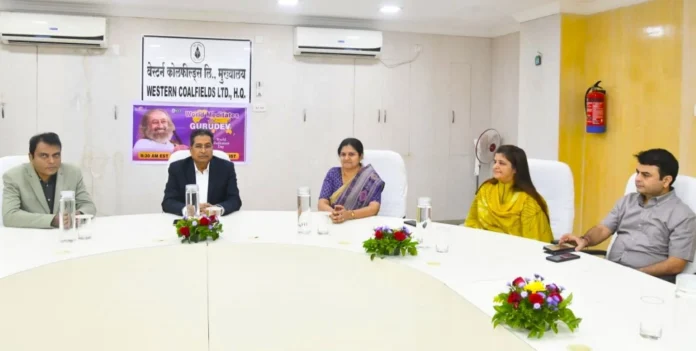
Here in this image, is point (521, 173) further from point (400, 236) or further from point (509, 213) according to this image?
point (400, 236)

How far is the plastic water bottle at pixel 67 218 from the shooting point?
7.16 feet

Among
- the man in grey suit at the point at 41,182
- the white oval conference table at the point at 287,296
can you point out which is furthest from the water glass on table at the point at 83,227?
the man in grey suit at the point at 41,182

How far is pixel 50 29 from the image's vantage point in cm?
496

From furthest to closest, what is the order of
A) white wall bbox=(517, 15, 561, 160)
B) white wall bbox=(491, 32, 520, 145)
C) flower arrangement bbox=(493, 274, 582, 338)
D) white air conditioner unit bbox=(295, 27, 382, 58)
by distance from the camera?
white wall bbox=(491, 32, 520, 145), white air conditioner unit bbox=(295, 27, 382, 58), white wall bbox=(517, 15, 561, 160), flower arrangement bbox=(493, 274, 582, 338)

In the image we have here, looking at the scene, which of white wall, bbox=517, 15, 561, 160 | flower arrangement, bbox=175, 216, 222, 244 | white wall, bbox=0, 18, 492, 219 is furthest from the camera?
white wall, bbox=0, 18, 492, 219

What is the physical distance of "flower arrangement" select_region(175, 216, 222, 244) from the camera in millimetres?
2234

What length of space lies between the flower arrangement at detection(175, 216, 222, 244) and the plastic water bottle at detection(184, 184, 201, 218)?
205 mm

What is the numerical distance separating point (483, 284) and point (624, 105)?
3.51m

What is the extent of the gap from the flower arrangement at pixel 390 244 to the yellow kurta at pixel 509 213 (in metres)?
1.05

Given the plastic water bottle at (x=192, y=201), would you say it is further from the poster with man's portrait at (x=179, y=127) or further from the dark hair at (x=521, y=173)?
the poster with man's portrait at (x=179, y=127)

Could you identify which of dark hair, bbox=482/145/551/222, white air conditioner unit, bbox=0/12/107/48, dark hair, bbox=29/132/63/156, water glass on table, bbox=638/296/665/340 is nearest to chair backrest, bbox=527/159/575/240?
dark hair, bbox=482/145/551/222

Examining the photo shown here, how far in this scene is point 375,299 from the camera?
1703 millimetres

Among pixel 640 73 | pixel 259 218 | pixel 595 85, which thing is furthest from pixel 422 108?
pixel 259 218

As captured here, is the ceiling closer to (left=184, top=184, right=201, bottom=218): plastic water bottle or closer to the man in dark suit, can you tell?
the man in dark suit
